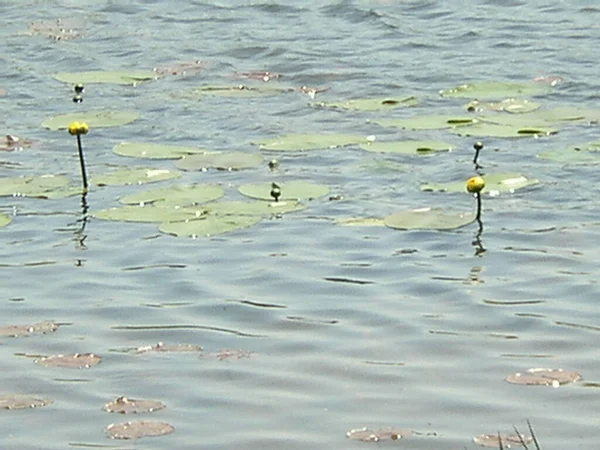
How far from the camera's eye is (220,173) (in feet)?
28.5

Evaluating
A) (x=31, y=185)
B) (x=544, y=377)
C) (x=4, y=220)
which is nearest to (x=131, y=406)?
(x=544, y=377)

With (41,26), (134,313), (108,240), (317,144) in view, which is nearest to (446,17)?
(41,26)

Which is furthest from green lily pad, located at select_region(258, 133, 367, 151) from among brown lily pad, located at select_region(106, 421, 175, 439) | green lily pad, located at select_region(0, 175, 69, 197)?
brown lily pad, located at select_region(106, 421, 175, 439)

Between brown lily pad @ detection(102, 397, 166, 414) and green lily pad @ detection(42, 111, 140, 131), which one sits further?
green lily pad @ detection(42, 111, 140, 131)

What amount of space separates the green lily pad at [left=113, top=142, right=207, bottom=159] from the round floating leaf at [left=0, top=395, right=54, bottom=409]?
3511 mm

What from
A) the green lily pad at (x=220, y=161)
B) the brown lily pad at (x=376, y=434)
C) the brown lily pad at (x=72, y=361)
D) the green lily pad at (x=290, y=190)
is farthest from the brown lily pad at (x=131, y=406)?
the green lily pad at (x=220, y=161)

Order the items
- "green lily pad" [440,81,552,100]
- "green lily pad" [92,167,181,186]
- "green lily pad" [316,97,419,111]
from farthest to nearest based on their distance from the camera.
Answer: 1. "green lily pad" [440,81,552,100]
2. "green lily pad" [316,97,419,111]
3. "green lily pad" [92,167,181,186]

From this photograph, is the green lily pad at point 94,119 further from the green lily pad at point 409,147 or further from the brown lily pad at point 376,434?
the brown lily pad at point 376,434

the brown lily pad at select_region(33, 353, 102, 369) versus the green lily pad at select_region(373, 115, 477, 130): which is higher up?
the green lily pad at select_region(373, 115, 477, 130)

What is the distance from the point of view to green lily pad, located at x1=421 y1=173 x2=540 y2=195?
26.6 ft

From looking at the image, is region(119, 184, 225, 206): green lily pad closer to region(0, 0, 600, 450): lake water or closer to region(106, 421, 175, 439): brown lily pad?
region(0, 0, 600, 450): lake water

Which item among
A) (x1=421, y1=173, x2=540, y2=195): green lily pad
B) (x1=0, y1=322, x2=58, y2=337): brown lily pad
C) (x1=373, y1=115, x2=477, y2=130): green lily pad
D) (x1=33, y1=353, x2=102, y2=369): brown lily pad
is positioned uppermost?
(x1=373, y1=115, x2=477, y2=130): green lily pad

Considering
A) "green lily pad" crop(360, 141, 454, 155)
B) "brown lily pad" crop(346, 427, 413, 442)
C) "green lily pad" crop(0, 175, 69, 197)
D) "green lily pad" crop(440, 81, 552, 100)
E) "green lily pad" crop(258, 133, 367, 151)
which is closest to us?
"brown lily pad" crop(346, 427, 413, 442)

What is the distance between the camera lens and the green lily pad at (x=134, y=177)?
27.8 feet
